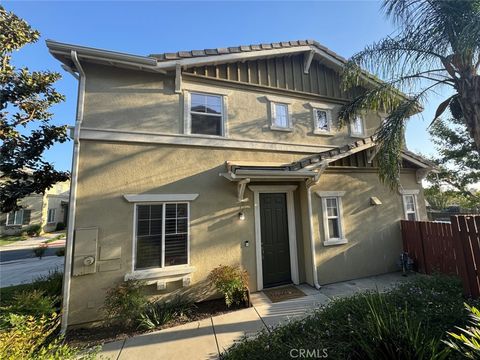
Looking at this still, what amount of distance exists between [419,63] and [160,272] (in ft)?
32.0

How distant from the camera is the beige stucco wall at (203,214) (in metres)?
5.89

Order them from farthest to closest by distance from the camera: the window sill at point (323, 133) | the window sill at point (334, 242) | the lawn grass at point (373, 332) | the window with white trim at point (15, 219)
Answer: the window with white trim at point (15, 219) → the window sill at point (323, 133) → the window sill at point (334, 242) → the lawn grass at point (373, 332)

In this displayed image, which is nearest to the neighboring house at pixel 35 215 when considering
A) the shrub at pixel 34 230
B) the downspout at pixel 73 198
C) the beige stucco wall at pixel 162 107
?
the shrub at pixel 34 230

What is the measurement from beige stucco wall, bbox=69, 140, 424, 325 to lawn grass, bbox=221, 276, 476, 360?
9.66 feet

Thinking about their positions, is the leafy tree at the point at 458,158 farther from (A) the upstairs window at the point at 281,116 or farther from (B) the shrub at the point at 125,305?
(B) the shrub at the point at 125,305

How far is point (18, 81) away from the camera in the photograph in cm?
715

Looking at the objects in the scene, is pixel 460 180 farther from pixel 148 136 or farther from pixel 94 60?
pixel 94 60

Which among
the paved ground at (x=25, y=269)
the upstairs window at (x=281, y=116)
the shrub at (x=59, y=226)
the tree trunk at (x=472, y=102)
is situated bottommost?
the paved ground at (x=25, y=269)

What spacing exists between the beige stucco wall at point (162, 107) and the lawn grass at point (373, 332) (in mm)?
5770

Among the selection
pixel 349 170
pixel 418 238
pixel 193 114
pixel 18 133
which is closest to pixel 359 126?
pixel 349 170

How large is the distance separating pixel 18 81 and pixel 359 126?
13134mm

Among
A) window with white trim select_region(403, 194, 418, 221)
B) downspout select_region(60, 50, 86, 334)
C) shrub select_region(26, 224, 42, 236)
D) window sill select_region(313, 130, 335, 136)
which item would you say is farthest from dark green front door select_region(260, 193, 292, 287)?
shrub select_region(26, 224, 42, 236)

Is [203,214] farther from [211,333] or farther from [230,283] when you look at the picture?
[211,333]

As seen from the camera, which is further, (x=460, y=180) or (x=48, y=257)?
(x=460, y=180)
